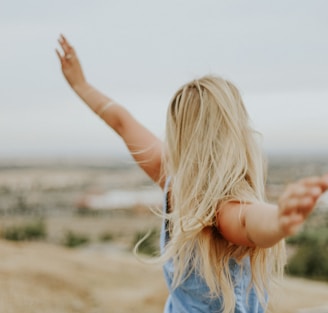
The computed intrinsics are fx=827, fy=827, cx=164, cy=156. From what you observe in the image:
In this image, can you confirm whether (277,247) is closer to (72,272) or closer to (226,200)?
(226,200)

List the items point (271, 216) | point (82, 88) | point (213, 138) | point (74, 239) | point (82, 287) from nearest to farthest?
point (271, 216), point (213, 138), point (82, 88), point (82, 287), point (74, 239)

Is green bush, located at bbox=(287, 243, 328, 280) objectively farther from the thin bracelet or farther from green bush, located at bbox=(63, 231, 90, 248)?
the thin bracelet

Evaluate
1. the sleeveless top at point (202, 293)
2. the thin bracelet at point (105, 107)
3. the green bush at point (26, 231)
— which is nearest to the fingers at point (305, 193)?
the sleeveless top at point (202, 293)

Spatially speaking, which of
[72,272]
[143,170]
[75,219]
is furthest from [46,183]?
[143,170]

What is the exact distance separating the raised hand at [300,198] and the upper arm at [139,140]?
110 cm

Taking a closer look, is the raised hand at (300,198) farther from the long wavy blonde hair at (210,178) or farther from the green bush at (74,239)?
the green bush at (74,239)

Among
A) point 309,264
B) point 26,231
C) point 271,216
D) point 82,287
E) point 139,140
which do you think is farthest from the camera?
point 26,231

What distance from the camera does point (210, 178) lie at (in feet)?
8.37

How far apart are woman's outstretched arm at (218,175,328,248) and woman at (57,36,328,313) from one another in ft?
0.03

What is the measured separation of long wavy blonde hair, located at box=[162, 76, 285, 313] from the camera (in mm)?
2514

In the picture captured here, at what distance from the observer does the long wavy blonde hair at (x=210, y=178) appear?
2514mm

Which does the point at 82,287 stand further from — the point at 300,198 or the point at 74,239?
the point at 74,239

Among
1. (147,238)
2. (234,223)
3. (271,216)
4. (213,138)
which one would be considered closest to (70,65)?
(147,238)

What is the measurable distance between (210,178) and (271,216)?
1.72ft
